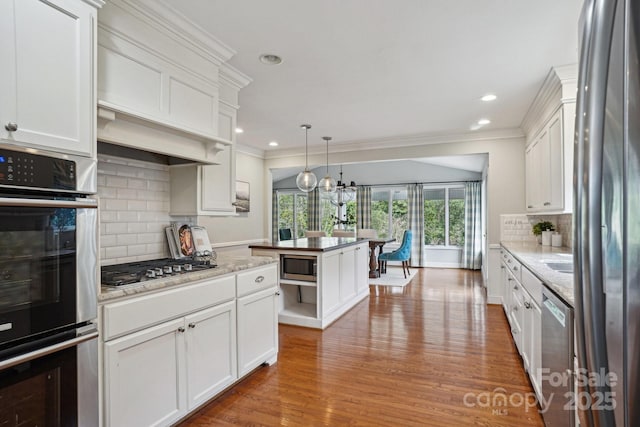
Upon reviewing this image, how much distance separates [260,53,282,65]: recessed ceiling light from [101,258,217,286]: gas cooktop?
1.60 metres

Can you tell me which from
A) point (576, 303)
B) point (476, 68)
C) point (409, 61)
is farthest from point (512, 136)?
point (576, 303)

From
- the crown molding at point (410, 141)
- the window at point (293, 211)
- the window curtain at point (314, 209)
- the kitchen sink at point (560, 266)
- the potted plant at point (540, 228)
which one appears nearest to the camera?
the kitchen sink at point (560, 266)

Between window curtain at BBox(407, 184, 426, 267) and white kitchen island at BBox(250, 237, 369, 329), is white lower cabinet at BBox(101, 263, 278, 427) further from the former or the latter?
window curtain at BBox(407, 184, 426, 267)

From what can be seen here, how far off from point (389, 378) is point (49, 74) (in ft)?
9.03

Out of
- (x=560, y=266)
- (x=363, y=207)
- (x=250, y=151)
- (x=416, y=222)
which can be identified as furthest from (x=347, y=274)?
(x=363, y=207)

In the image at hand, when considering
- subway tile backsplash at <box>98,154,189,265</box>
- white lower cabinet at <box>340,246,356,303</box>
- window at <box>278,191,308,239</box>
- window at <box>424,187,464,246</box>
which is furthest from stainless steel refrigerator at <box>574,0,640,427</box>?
window at <box>278,191,308,239</box>

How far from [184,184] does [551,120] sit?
3251mm

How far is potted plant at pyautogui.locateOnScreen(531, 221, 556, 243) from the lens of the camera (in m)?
4.25

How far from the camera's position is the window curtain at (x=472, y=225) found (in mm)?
8297

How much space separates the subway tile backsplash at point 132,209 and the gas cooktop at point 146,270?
0.35ft

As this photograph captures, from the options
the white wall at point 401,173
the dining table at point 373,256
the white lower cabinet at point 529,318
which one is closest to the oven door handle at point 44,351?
the white lower cabinet at point 529,318

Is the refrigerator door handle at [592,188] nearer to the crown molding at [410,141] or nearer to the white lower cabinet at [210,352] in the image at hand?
the white lower cabinet at [210,352]

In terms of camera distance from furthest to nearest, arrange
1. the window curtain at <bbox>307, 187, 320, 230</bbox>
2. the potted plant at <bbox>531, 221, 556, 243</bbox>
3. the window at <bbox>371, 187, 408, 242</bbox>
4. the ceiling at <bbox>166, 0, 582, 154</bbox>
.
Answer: the window curtain at <bbox>307, 187, 320, 230</bbox> → the window at <bbox>371, 187, 408, 242</bbox> → the potted plant at <bbox>531, 221, 556, 243</bbox> → the ceiling at <bbox>166, 0, 582, 154</bbox>

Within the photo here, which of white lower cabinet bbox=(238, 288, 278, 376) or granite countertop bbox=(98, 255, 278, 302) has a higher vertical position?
granite countertop bbox=(98, 255, 278, 302)
